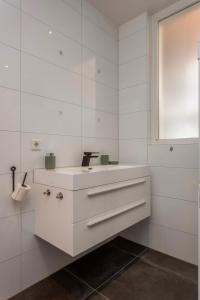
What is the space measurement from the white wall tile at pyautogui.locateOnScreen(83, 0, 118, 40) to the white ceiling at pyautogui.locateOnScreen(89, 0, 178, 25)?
42 millimetres

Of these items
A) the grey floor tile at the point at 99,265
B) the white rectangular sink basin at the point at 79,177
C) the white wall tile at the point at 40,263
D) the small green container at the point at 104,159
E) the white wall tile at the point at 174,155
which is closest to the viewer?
the white rectangular sink basin at the point at 79,177

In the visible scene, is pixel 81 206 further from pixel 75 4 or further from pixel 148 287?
pixel 75 4

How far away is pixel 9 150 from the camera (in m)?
1.33

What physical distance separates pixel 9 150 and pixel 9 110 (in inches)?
11.0

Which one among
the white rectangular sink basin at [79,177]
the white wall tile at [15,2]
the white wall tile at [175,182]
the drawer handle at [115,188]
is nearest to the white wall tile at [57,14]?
the white wall tile at [15,2]

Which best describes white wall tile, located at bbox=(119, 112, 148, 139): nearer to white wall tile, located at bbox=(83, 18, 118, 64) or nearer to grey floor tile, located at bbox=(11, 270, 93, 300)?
white wall tile, located at bbox=(83, 18, 118, 64)

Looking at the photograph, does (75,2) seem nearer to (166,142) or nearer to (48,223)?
(166,142)

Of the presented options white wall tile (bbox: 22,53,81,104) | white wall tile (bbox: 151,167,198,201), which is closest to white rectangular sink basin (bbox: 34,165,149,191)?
white wall tile (bbox: 151,167,198,201)

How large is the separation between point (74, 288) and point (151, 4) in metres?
2.64

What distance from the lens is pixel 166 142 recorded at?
1906 millimetres

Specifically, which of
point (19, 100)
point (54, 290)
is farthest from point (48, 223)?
point (19, 100)

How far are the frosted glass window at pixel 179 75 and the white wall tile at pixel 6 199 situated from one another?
1513mm

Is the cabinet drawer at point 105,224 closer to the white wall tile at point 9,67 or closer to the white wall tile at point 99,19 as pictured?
the white wall tile at point 9,67

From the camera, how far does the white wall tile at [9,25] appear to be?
131 cm
